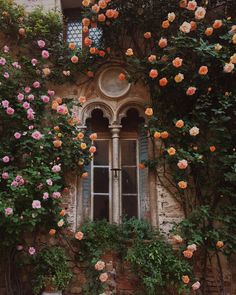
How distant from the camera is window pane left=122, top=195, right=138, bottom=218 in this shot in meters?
3.98

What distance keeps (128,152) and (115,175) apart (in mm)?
418

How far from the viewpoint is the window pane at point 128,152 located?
13.7ft

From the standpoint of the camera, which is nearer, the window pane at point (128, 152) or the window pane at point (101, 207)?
the window pane at point (101, 207)

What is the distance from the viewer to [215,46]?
11.2ft

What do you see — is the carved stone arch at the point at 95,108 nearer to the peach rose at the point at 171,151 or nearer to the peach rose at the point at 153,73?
the peach rose at the point at 153,73

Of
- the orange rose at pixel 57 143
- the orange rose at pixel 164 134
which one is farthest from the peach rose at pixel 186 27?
the orange rose at pixel 57 143

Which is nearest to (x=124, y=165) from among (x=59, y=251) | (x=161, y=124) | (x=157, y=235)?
(x=161, y=124)

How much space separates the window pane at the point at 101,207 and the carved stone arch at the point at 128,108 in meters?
1.08

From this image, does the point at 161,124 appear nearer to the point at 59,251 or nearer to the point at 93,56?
the point at 93,56

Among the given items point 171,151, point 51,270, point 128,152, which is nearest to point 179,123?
point 171,151

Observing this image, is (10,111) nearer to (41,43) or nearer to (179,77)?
(41,43)

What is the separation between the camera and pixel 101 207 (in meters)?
4.00

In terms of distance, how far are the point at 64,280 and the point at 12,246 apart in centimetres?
74

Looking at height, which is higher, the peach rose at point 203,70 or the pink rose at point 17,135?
the peach rose at point 203,70
